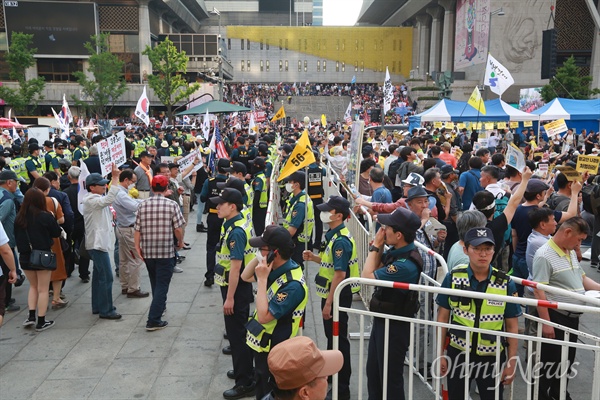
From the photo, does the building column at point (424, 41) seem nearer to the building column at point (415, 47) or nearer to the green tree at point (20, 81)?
the building column at point (415, 47)

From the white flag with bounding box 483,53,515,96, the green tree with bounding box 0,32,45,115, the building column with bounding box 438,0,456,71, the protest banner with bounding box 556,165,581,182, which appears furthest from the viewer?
the building column with bounding box 438,0,456,71

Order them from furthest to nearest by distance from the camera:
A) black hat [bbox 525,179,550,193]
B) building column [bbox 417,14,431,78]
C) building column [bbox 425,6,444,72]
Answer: building column [bbox 417,14,431,78] → building column [bbox 425,6,444,72] → black hat [bbox 525,179,550,193]

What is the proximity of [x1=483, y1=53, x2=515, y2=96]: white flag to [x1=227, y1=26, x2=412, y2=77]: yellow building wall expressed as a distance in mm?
60092

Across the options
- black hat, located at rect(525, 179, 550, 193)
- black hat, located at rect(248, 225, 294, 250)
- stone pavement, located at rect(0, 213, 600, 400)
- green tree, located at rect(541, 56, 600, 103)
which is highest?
green tree, located at rect(541, 56, 600, 103)

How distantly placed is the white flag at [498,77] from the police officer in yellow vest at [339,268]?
15.4 meters

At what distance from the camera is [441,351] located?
397cm

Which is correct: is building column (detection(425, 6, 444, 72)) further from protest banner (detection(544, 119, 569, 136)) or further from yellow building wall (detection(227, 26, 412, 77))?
protest banner (detection(544, 119, 569, 136))

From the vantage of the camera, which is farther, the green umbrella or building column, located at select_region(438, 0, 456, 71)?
building column, located at select_region(438, 0, 456, 71)

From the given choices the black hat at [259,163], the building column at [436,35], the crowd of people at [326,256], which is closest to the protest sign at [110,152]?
the crowd of people at [326,256]

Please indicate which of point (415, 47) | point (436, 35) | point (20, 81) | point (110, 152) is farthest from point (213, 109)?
point (415, 47)

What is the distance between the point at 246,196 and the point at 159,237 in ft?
7.32

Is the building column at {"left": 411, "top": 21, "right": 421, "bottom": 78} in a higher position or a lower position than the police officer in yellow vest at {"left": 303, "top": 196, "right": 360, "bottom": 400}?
higher

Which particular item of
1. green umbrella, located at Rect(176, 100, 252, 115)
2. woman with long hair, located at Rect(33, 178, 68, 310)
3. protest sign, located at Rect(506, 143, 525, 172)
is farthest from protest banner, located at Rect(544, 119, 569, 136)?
woman with long hair, located at Rect(33, 178, 68, 310)

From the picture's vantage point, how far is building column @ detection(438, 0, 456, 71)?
5872cm
